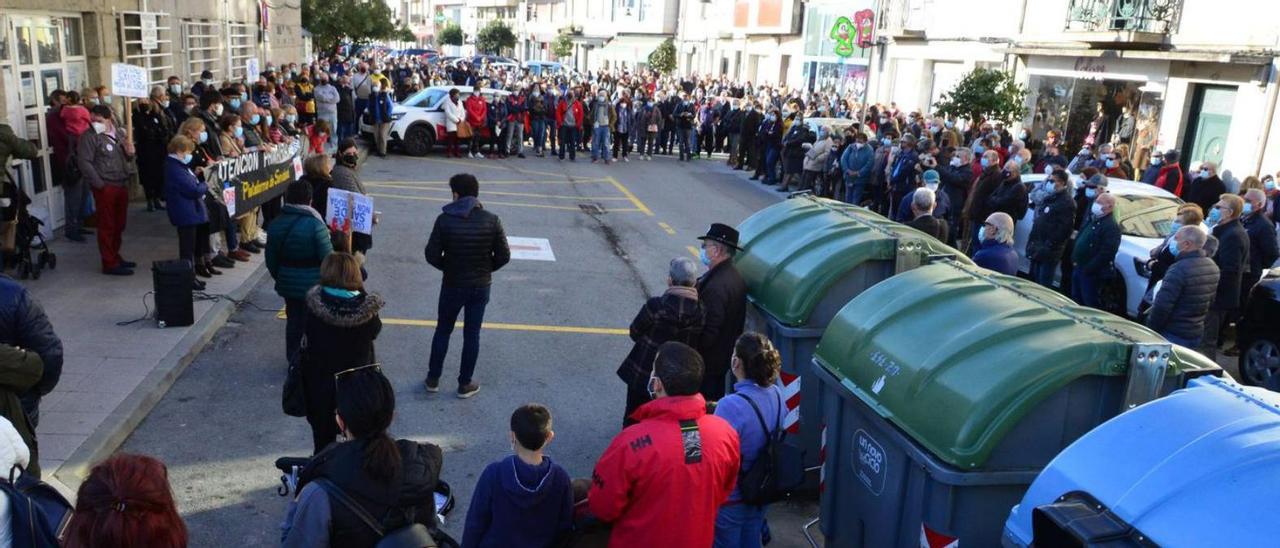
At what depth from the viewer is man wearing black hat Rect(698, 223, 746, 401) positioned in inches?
248

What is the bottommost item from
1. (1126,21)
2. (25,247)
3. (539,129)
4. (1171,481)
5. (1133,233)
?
(25,247)

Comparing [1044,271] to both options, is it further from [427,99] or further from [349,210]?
[427,99]

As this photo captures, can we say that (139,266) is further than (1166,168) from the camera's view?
No

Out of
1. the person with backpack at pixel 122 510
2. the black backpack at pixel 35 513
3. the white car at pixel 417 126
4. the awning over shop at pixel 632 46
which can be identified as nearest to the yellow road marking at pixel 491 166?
the white car at pixel 417 126

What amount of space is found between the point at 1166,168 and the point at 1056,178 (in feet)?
16.1

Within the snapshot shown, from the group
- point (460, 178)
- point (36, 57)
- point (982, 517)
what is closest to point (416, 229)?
point (36, 57)

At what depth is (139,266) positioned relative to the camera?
10.3m

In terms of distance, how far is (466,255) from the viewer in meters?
7.21

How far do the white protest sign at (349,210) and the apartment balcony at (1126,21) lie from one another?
54.7 feet

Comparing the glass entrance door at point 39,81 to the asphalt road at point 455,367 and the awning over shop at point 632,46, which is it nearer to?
the asphalt road at point 455,367

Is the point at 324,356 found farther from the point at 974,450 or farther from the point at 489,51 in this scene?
the point at 489,51

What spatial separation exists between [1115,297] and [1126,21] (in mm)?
11438

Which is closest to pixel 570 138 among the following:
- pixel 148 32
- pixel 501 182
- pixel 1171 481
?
pixel 501 182

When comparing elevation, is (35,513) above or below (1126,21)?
below
